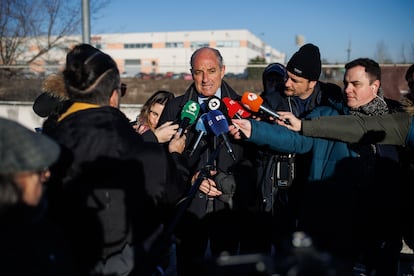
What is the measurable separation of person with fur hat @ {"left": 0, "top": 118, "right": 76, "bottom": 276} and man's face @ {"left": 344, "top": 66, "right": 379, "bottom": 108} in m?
2.34

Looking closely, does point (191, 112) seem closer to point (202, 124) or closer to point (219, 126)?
point (202, 124)

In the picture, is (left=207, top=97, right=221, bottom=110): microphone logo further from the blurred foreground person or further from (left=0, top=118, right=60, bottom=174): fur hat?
(left=0, top=118, right=60, bottom=174): fur hat

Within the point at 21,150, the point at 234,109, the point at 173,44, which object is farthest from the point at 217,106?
the point at 173,44

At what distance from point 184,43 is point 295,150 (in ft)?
204

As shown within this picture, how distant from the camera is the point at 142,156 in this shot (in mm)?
2025

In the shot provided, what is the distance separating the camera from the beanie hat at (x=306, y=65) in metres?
3.52

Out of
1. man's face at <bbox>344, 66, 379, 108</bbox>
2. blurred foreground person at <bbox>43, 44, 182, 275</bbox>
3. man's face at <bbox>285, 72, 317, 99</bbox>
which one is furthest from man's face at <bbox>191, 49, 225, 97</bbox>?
blurred foreground person at <bbox>43, 44, 182, 275</bbox>

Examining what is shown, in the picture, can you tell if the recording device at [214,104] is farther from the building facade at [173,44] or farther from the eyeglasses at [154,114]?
the building facade at [173,44]

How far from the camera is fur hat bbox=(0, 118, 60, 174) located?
1.45 metres

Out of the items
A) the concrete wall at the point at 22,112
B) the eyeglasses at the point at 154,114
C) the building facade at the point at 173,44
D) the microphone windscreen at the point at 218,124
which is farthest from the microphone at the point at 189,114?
the building facade at the point at 173,44

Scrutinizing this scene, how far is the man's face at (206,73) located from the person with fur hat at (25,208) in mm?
2088

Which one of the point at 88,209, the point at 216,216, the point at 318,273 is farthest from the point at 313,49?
the point at 318,273

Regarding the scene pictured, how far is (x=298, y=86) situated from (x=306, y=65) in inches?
7.6

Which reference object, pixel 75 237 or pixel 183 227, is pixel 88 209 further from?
pixel 183 227
